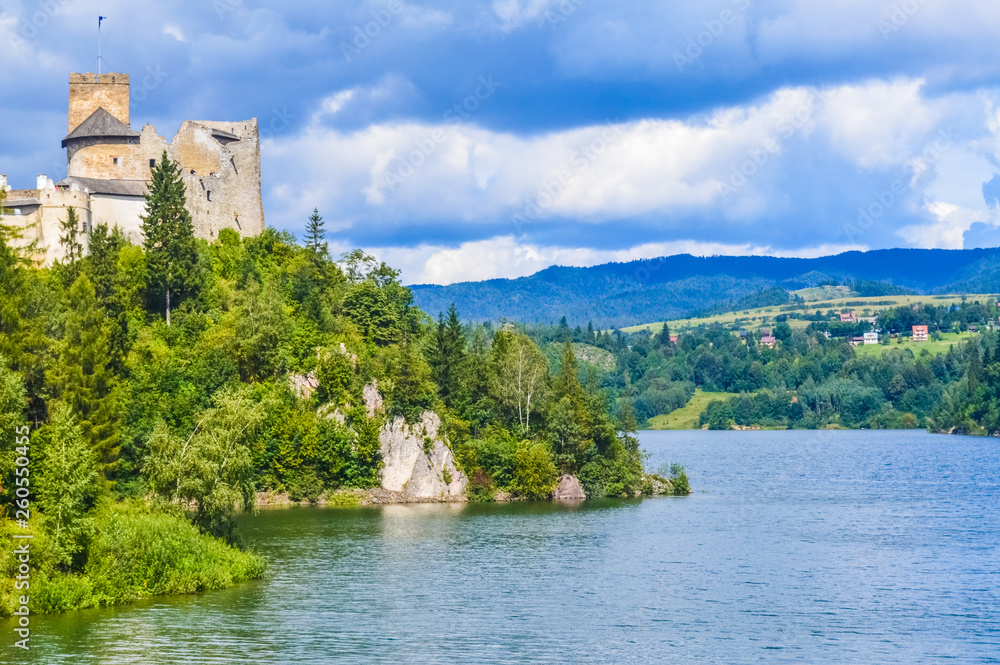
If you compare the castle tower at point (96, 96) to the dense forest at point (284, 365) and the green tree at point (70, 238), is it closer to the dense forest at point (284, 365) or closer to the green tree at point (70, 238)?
the dense forest at point (284, 365)

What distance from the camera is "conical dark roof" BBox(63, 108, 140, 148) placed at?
90562 millimetres

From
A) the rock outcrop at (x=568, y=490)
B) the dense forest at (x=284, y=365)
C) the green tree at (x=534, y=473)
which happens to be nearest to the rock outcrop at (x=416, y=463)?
the dense forest at (x=284, y=365)

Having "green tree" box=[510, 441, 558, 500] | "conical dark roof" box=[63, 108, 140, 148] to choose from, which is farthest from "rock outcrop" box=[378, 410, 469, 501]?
"conical dark roof" box=[63, 108, 140, 148]

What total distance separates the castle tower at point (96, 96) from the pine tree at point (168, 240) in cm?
915

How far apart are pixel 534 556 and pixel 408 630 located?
18.6 meters

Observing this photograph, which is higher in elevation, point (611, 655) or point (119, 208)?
point (119, 208)

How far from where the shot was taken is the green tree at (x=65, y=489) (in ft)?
143

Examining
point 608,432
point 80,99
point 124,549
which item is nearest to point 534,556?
point 124,549

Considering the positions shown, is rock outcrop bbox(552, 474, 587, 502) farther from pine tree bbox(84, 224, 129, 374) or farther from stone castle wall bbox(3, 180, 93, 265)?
stone castle wall bbox(3, 180, 93, 265)

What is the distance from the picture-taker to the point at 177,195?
287 feet

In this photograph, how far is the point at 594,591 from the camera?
51.4 metres

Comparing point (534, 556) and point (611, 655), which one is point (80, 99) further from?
point (611, 655)

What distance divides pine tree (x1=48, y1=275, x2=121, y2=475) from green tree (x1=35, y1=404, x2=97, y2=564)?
1138 centimetres

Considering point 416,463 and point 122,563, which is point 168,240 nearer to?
point 416,463
